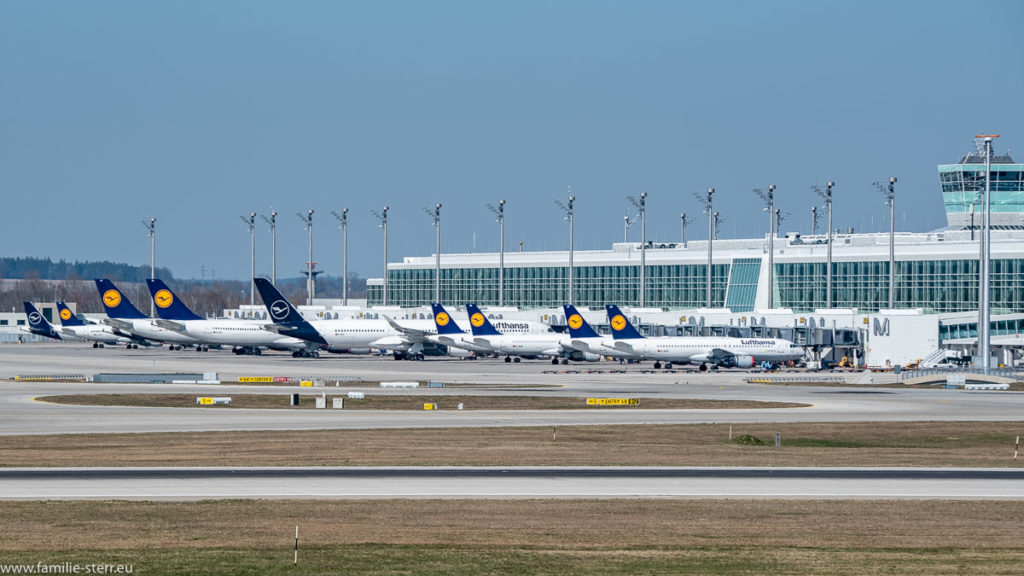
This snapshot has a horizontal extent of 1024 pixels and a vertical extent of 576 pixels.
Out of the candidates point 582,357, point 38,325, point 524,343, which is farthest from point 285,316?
point 38,325

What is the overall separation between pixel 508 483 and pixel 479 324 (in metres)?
97.1

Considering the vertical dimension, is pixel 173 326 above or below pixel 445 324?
below

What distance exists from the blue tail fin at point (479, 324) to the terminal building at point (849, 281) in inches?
846

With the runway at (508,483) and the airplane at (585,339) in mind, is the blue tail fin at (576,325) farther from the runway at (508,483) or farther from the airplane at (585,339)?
the runway at (508,483)

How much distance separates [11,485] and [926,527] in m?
24.5

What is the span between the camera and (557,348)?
439ft

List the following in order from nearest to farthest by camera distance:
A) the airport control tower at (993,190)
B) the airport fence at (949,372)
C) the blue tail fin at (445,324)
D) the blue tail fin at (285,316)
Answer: the airport fence at (949,372) < the blue tail fin at (285,316) < the blue tail fin at (445,324) < the airport control tower at (993,190)

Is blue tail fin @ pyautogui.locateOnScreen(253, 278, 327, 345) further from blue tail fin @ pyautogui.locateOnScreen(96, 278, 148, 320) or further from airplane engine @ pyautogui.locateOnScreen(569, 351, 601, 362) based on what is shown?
airplane engine @ pyautogui.locateOnScreen(569, 351, 601, 362)

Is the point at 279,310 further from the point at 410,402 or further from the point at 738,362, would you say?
the point at 410,402

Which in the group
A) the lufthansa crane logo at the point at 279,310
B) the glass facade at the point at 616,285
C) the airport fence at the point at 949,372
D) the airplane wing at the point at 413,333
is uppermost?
the glass facade at the point at 616,285

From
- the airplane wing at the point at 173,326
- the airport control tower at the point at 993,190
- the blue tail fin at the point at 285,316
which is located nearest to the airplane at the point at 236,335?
the airplane wing at the point at 173,326

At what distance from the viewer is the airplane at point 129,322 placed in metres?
145

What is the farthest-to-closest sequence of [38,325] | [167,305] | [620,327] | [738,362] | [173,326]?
1. [38,325]
2. [167,305]
3. [173,326]
4. [620,327]
5. [738,362]

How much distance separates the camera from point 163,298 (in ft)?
477
